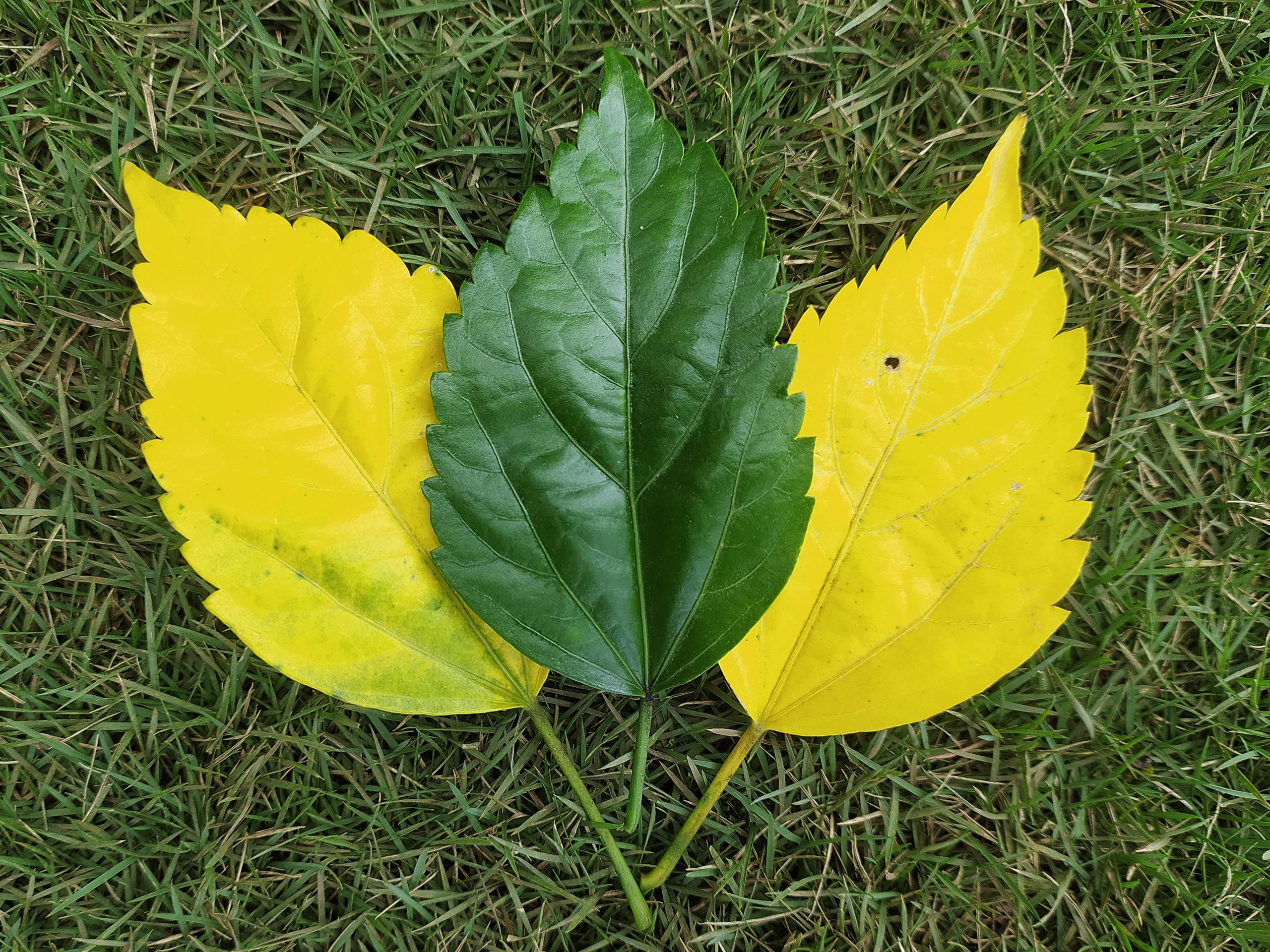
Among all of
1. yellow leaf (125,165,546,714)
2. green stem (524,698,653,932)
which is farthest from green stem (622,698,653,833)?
yellow leaf (125,165,546,714)

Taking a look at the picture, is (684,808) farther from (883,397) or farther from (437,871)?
(883,397)

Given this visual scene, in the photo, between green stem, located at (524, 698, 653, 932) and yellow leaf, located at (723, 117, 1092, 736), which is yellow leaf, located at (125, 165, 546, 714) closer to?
green stem, located at (524, 698, 653, 932)

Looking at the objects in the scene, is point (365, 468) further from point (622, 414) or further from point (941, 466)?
point (941, 466)

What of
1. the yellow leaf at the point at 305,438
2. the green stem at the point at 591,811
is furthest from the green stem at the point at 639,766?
the yellow leaf at the point at 305,438

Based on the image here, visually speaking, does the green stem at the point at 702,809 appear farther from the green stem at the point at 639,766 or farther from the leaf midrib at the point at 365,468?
the leaf midrib at the point at 365,468

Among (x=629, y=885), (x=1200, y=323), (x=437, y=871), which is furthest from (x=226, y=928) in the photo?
(x=1200, y=323)

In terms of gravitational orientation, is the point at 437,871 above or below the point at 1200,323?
below
